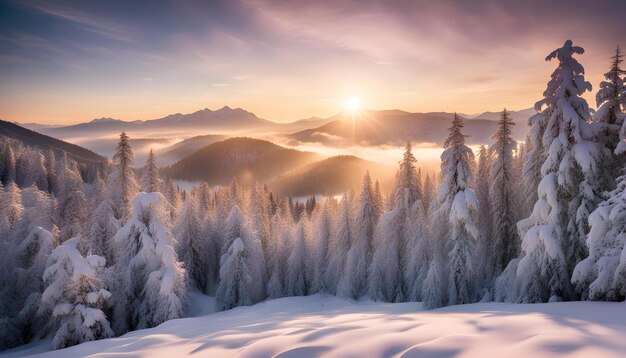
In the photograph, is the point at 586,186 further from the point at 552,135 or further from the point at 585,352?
the point at 585,352

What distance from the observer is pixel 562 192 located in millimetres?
15172

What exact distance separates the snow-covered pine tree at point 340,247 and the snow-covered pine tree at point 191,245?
585 inches

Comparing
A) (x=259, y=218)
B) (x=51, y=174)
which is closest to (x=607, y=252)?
(x=259, y=218)

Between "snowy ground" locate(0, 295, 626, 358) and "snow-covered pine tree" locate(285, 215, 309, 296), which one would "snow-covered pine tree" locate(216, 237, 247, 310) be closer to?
"snow-covered pine tree" locate(285, 215, 309, 296)

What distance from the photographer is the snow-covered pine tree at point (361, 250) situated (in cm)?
3281

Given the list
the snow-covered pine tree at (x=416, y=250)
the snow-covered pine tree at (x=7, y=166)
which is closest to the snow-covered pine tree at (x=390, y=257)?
the snow-covered pine tree at (x=416, y=250)

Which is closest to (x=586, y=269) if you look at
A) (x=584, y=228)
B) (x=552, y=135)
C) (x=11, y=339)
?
(x=584, y=228)

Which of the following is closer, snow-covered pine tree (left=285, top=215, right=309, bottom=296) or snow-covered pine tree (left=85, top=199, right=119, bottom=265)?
snow-covered pine tree (left=85, top=199, right=119, bottom=265)

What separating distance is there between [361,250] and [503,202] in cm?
1455

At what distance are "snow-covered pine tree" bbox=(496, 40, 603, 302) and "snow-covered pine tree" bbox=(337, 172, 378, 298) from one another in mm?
18352

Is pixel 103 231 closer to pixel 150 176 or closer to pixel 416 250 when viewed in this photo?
pixel 150 176

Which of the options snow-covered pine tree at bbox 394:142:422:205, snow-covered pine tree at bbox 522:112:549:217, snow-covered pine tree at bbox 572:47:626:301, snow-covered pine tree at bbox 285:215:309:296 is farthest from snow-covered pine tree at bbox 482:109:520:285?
snow-covered pine tree at bbox 285:215:309:296

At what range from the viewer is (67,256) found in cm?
1919

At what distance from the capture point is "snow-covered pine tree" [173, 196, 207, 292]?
37.1 metres
